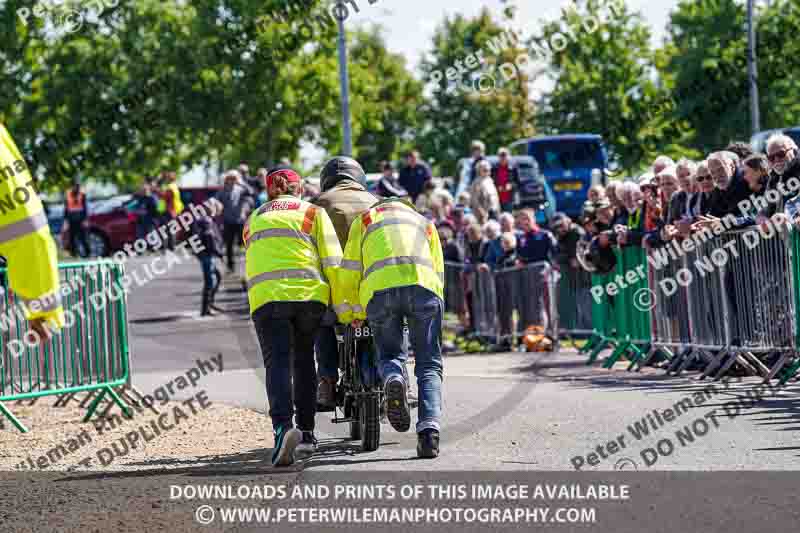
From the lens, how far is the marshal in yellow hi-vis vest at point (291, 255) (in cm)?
913

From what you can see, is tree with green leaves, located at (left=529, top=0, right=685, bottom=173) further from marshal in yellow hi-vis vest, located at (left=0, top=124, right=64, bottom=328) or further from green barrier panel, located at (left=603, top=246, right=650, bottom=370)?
marshal in yellow hi-vis vest, located at (left=0, top=124, right=64, bottom=328)

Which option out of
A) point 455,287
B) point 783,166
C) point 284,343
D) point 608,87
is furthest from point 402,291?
point 608,87

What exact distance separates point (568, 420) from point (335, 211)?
7.71ft

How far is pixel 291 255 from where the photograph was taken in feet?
30.1

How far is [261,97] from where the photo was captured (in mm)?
47281

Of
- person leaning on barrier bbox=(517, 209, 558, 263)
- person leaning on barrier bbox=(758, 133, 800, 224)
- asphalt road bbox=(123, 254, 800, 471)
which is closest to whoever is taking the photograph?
asphalt road bbox=(123, 254, 800, 471)

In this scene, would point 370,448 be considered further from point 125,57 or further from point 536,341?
point 125,57

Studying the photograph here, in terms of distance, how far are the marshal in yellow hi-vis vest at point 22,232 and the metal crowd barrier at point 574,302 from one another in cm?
1415

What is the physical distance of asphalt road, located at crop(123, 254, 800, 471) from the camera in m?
8.60

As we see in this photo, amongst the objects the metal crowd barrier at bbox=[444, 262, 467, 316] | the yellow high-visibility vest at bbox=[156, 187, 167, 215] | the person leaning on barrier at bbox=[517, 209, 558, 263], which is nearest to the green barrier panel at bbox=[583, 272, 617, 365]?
the person leaning on barrier at bbox=[517, 209, 558, 263]

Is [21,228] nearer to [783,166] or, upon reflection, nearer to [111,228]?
[783,166]

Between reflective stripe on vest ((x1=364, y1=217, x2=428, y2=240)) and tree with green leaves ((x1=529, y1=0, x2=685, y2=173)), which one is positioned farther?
tree with green leaves ((x1=529, y1=0, x2=685, y2=173))

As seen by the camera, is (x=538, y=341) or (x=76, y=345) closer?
(x=76, y=345)

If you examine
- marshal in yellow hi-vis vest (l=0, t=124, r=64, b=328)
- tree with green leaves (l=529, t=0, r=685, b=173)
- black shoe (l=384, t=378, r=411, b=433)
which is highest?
tree with green leaves (l=529, t=0, r=685, b=173)
